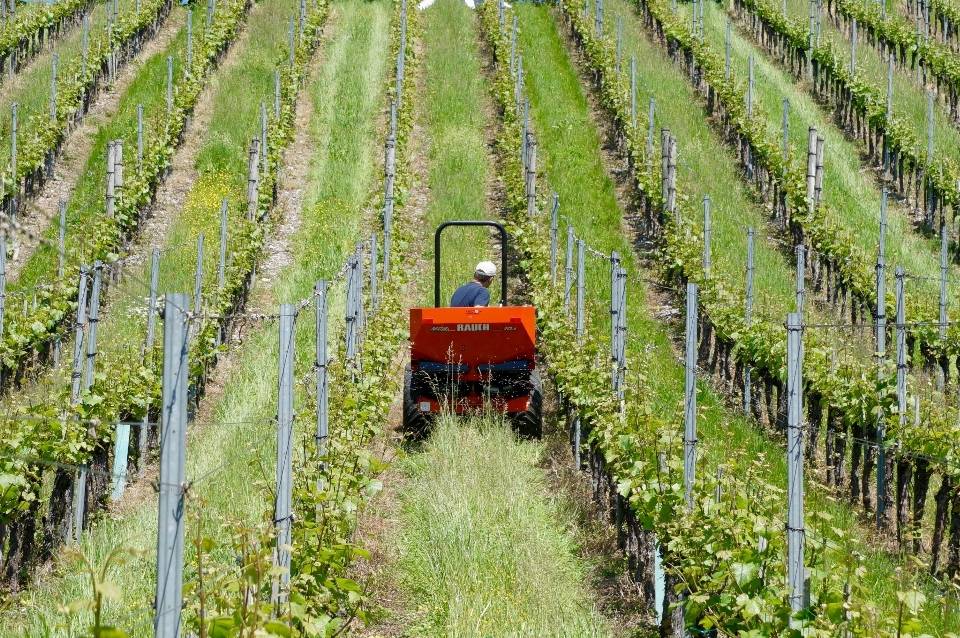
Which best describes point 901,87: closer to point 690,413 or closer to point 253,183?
point 253,183

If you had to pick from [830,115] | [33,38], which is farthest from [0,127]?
[830,115]

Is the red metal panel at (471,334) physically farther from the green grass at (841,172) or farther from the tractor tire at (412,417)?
the green grass at (841,172)

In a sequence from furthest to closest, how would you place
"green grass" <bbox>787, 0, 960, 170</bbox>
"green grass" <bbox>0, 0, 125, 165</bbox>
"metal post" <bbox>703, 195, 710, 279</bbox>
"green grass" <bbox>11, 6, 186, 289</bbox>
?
"green grass" <bbox>787, 0, 960, 170</bbox> < "green grass" <bbox>0, 0, 125, 165</bbox> < "green grass" <bbox>11, 6, 186, 289</bbox> < "metal post" <bbox>703, 195, 710, 279</bbox>

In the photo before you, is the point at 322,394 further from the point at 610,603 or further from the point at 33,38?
the point at 33,38

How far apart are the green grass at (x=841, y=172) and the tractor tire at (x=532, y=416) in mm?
6929

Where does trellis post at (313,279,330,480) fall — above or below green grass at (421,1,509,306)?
below

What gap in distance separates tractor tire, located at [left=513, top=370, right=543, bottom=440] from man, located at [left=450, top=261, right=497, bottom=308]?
0.78 m

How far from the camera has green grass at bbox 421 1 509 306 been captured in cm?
1591

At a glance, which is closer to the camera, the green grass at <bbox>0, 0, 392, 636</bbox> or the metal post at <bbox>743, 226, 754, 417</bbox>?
the green grass at <bbox>0, 0, 392, 636</bbox>

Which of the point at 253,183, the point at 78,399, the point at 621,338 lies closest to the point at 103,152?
the point at 253,183

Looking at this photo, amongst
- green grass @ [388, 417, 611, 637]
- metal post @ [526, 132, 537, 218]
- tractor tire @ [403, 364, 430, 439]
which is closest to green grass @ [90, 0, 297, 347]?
tractor tire @ [403, 364, 430, 439]

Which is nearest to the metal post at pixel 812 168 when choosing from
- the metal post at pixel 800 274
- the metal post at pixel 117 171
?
the metal post at pixel 800 274

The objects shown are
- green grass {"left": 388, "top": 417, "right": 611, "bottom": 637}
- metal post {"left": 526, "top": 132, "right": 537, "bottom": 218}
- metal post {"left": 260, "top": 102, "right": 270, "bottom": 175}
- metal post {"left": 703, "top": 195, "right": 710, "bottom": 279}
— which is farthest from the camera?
metal post {"left": 260, "top": 102, "right": 270, "bottom": 175}

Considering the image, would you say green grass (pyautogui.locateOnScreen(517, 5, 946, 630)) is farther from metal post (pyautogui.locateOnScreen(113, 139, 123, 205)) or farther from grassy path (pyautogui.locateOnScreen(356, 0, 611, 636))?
metal post (pyautogui.locateOnScreen(113, 139, 123, 205))
